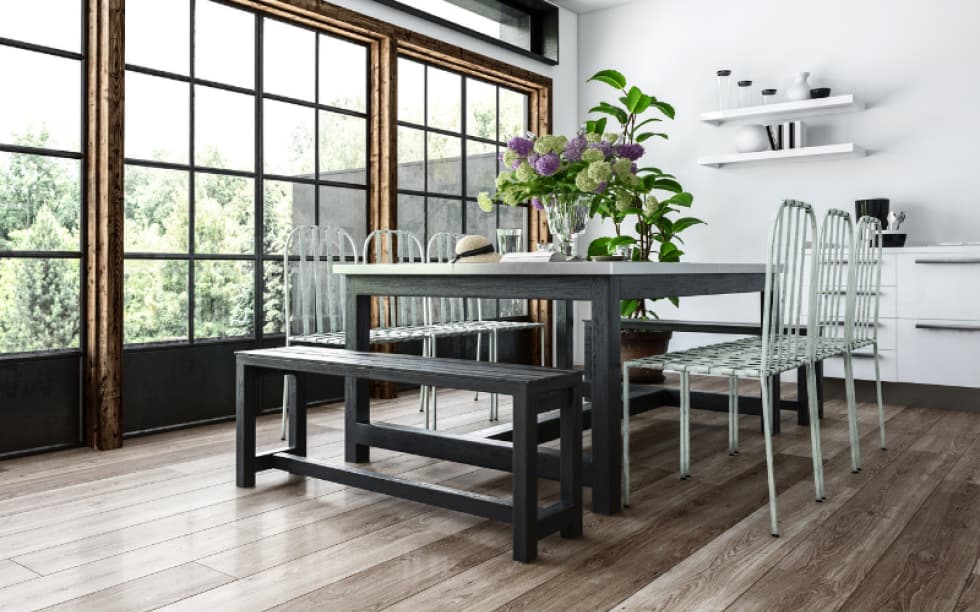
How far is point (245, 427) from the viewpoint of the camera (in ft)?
8.17

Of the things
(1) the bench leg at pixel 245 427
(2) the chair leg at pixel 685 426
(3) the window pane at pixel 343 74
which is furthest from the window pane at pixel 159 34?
(2) the chair leg at pixel 685 426

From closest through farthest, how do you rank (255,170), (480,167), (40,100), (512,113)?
(40,100) → (255,170) → (480,167) → (512,113)

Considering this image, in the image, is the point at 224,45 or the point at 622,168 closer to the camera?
the point at 622,168

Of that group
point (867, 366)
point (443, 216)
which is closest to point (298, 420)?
point (443, 216)

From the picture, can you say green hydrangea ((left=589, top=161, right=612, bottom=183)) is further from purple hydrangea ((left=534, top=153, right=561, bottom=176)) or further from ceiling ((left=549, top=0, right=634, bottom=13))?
ceiling ((left=549, top=0, right=634, bottom=13))

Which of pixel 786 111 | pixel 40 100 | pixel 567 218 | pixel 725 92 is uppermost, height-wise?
pixel 725 92

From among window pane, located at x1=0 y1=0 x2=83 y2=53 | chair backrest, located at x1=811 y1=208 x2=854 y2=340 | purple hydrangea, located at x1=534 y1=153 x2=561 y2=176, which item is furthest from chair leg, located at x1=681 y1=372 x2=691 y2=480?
window pane, located at x1=0 y1=0 x2=83 y2=53

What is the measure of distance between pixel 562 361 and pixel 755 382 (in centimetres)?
202

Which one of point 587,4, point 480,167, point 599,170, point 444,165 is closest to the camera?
point 599,170

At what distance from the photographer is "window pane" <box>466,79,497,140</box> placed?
5156 millimetres

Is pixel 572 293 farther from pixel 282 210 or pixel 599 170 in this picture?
pixel 282 210

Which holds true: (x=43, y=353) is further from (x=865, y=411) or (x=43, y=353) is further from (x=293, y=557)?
(x=865, y=411)

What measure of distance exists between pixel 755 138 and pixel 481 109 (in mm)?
1750

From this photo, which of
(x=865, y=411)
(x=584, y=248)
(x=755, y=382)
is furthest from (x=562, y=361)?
(x=584, y=248)
